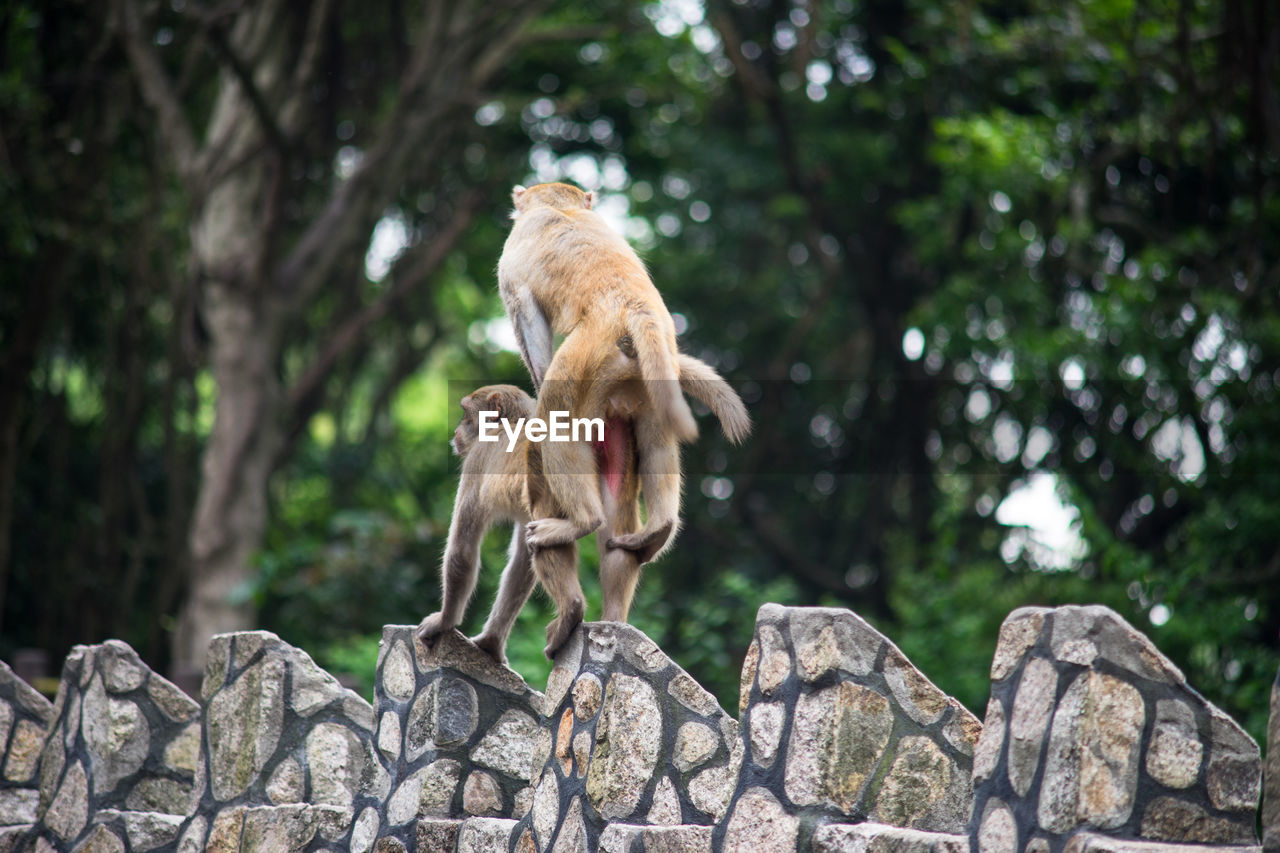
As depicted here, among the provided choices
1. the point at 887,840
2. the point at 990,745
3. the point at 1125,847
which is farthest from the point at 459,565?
the point at 1125,847

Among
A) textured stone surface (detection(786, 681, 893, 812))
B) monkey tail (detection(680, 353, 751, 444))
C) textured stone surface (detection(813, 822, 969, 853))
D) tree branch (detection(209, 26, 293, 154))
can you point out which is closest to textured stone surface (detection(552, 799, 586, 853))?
textured stone surface (detection(786, 681, 893, 812))

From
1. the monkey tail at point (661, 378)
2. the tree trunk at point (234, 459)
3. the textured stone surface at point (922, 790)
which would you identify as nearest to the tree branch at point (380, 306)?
the tree trunk at point (234, 459)

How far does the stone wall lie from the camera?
10.0 ft

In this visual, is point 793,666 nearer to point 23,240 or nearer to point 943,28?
point 23,240

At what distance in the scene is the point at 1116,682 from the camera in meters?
3.08

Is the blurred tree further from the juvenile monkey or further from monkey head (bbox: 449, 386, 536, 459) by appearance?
the juvenile monkey

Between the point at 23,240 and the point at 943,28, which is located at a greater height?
the point at 943,28

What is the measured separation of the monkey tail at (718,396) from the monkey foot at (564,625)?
72 centimetres

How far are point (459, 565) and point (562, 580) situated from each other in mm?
513

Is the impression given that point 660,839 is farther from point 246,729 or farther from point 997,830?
point 246,729

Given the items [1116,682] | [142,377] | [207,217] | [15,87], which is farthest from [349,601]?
[1116,682]

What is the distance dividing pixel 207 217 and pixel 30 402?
285cm

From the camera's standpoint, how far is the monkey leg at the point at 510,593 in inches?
184

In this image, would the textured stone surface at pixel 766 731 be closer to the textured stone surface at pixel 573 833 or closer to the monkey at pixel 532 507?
the textured stone surface at pixel 573 833
